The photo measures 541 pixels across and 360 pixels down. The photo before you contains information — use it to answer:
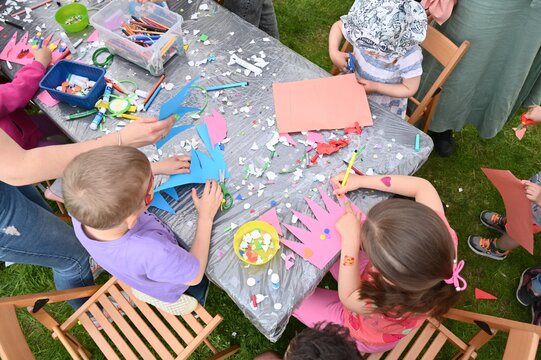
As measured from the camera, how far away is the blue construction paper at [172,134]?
5.90ft

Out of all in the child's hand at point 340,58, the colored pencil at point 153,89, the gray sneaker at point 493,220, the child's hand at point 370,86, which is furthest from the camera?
the gray sneaker at point 493,220

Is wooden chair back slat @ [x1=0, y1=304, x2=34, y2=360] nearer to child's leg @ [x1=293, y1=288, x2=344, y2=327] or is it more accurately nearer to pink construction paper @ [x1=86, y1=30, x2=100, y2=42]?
child's leg @ [x1=293, y1=288, x2=344, y2=327]

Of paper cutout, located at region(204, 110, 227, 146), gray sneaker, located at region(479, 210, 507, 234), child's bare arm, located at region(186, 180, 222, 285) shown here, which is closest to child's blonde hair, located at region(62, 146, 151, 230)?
child's bare arm, located at region(186, 180, 222, 285)

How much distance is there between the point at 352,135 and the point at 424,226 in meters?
0.60

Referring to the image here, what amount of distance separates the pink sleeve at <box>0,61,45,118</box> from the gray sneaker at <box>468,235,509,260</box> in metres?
2.57

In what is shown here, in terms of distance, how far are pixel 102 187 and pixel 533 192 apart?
73.0 inches

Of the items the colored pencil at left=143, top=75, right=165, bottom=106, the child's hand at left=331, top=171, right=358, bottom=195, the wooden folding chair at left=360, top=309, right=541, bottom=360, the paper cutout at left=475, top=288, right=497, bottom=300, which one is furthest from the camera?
the paper cutout at left=475, top=288, right=497, bottom=300

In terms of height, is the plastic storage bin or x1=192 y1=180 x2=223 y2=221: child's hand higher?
the plastic storage bin

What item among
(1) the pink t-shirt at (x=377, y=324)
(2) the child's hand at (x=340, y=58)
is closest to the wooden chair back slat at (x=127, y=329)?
(1) the pink t-shirt at (x=377, y=324)

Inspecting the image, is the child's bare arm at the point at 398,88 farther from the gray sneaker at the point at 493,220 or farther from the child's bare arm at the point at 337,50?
the gray sneaker at the point at 493,220

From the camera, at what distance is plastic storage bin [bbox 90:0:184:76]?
75.8 inches

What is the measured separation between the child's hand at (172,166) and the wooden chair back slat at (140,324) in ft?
2.13

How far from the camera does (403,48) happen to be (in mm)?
1958

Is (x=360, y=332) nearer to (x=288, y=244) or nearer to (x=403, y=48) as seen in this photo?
(x=288, y=244)
